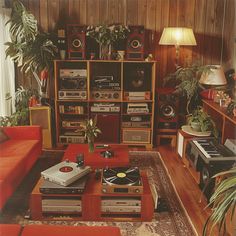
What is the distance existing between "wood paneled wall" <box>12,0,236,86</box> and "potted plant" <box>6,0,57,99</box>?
0.36m

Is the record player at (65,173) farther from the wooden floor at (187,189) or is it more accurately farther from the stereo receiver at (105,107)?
the stereo receiver at (105,107)

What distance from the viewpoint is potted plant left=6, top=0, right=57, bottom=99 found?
4285 millimetres

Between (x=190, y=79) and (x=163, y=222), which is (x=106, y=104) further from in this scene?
(x=163, y=222)

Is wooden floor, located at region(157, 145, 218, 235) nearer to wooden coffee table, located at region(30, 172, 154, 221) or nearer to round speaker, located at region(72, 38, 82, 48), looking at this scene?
wooden coffee table, located at region(30, 172, 154, 221)

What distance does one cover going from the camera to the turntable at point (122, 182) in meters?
2.72

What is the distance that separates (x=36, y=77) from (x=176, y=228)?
2.85 meters

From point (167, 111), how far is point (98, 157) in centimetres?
163

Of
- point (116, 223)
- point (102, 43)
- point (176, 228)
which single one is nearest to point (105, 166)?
point (116, 223)

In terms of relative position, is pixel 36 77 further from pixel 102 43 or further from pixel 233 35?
pixel 233 35

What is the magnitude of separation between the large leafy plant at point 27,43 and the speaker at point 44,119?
519 millimetres

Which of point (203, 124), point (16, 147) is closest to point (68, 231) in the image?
point (16, 147)

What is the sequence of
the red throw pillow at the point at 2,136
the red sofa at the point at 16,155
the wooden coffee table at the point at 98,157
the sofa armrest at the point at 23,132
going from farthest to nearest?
the sofa armrest at the point at 23,132, the red throw pillow at the point at 2,136, the wooden coffee table at the point at 98,157, the red sofa at the point at 16,155

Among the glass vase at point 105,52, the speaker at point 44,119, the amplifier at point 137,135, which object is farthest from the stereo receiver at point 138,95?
the speaker at point 44,119

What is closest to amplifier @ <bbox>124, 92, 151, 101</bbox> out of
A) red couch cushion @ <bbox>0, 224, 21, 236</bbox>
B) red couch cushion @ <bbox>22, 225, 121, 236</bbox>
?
red couch cushion @ <bbox>22, 225, 121, 236</bbox>
